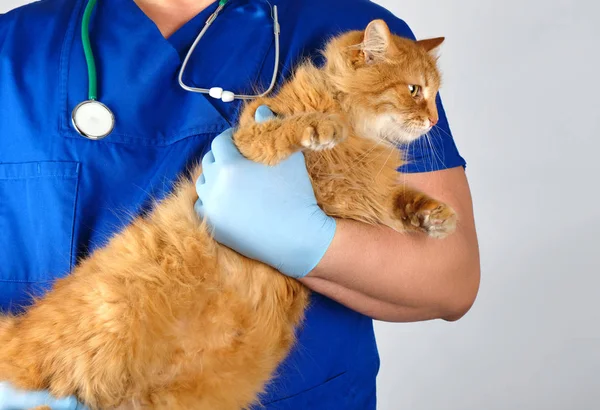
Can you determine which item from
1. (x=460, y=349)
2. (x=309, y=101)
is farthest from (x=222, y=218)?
(x=460, y=349)

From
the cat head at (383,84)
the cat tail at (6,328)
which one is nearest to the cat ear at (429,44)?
the cat head at (383,84)

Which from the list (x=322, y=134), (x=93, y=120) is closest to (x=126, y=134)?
(x=93, y=120)

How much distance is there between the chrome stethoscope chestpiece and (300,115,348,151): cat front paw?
0.44m

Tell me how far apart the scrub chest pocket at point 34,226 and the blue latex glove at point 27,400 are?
30cm

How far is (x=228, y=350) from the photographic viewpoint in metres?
1.38

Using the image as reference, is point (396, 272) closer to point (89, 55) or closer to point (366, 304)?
point (366, 304)

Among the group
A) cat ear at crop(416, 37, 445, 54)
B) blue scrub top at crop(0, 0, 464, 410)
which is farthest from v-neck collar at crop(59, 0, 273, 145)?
cat ear at crop(416, 37, 445, 54)

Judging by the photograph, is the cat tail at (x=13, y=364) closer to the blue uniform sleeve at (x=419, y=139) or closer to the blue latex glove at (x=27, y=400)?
the blue latex glove at (x=27, y=400)

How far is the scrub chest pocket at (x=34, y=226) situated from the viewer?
1478 millimetres

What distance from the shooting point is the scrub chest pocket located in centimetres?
148

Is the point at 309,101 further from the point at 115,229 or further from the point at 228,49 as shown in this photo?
the point at 115,229

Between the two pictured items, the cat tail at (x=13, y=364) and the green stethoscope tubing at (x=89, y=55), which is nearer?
the cat tail at (x=13, y=364)

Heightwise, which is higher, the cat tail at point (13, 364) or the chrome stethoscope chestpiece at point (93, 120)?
the chrome stethoscope chestpiece at point (93, 120)

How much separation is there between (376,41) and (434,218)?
0.41m
